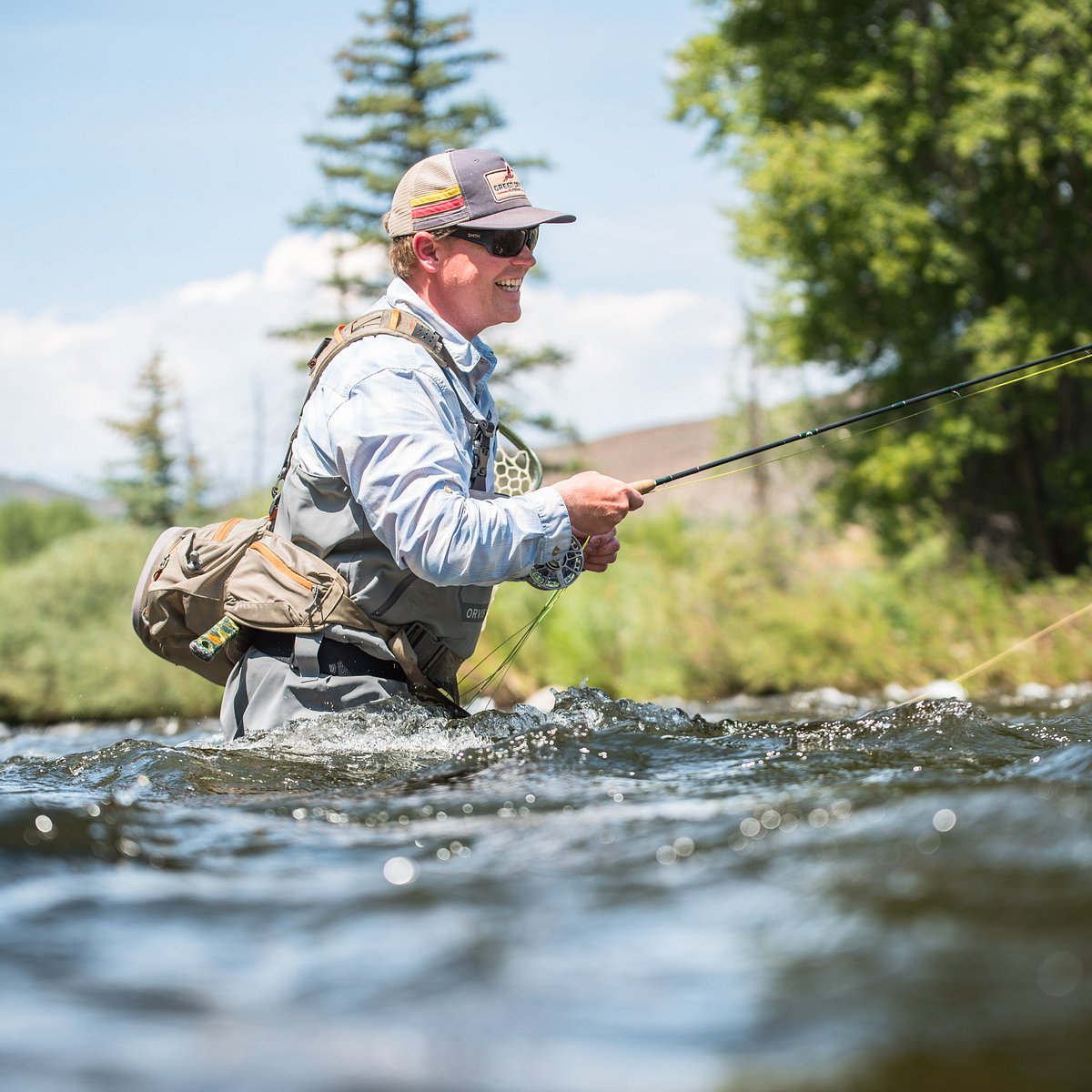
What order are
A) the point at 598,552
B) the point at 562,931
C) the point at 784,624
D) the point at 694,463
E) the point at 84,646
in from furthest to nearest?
the point at 694,463, the point at 84,646, the point at 784,624, the point at 598,552, the point at 562,931

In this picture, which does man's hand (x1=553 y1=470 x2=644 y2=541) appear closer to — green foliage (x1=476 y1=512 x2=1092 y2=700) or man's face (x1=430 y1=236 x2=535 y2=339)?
man's face (x1=430 y1=236 x2=535 y2=339)

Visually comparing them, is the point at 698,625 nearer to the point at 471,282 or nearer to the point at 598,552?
the point at 598,552

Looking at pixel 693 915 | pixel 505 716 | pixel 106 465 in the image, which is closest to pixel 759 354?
pixel 505 716

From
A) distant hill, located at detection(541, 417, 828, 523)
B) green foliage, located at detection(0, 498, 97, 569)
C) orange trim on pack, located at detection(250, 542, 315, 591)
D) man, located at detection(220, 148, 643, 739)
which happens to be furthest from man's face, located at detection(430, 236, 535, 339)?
green foliage, located at detection(0, 498, 97, 569)

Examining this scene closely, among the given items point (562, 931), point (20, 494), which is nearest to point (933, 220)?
point (562, 931)

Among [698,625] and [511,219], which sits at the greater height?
[511,219]

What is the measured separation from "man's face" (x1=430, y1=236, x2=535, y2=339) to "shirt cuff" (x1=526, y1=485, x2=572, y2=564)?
64cm

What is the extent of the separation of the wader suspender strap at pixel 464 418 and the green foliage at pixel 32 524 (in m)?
24.9

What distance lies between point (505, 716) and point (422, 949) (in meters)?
2.09

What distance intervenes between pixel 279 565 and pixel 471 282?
1.04 metres

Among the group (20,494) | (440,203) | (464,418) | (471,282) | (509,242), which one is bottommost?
(464,418)

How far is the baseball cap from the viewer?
4031mm

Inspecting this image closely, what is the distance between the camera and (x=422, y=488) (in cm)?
356

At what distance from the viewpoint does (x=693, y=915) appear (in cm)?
214
